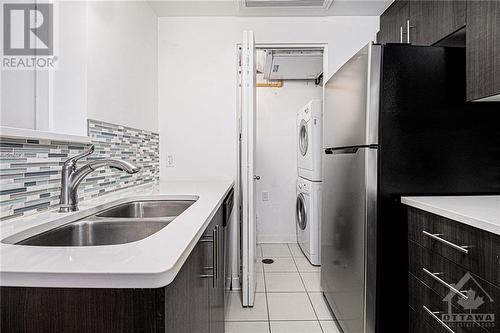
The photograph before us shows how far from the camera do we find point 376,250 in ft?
5.21

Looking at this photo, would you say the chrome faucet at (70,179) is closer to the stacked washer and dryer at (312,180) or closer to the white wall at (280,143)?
the stacked washer and dryer at (312,180)

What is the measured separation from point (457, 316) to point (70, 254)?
131 cm

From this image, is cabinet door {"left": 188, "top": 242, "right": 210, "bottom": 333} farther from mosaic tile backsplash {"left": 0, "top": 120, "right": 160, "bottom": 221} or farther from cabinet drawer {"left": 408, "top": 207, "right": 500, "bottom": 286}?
cabinet drawer {"left": 408, "top": 207, "right": 500, "bottom": 286}

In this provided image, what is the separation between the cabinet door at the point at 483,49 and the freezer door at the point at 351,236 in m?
0.56

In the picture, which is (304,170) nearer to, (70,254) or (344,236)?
(344,236)

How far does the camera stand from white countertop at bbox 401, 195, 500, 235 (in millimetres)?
1026

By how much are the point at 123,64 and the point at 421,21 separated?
197 centimetres

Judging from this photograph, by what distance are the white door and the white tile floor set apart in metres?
0.14

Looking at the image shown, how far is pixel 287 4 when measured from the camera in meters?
2.42

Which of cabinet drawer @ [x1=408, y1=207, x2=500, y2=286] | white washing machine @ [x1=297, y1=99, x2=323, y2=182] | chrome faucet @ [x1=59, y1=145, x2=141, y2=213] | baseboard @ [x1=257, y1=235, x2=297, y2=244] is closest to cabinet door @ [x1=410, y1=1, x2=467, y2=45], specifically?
cabinet drawer @ [x1=408, y1=207, x2=500, y2=286]

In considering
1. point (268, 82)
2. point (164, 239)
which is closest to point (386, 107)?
point (164, 239)
